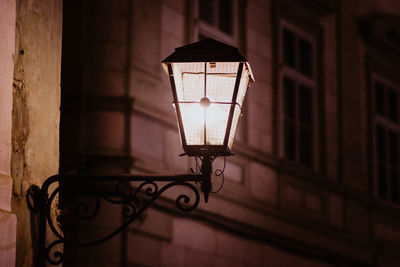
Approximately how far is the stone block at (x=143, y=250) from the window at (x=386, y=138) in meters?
5.32

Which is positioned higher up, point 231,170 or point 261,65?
point 261,65

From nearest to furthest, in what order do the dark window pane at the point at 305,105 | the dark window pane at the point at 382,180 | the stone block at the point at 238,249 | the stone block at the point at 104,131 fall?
1. the stone block at the point at 104,131
2. the stone block at the point at 238,249
3. the dark window pane at the point at 305,105
4. the dark window pane at the point at 382,180

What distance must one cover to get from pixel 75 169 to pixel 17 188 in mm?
4564

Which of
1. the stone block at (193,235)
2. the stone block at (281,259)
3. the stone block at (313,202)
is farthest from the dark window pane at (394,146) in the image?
the stone block at (193,235)

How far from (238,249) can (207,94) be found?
607 centimetres

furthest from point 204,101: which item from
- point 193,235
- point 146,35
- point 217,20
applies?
point 217,20

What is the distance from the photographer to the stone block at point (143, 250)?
34.1ft

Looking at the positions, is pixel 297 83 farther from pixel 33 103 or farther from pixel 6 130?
pixel 6 130

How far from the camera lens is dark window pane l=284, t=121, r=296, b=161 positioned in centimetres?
1368

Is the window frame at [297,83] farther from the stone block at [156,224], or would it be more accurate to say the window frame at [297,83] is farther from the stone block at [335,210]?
the stone block at [156,224]

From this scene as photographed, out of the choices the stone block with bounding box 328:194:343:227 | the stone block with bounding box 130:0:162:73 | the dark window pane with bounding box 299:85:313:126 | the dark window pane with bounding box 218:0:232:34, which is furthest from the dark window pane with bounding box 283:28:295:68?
the stone block with bounding box 130:0:162:73

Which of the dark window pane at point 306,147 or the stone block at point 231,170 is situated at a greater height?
the dark window pane at point 306,147

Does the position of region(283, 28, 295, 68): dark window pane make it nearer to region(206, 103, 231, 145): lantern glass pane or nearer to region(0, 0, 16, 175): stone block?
region(206, 103, 231, 145): lantern glass pane

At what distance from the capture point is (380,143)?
15844 mm
